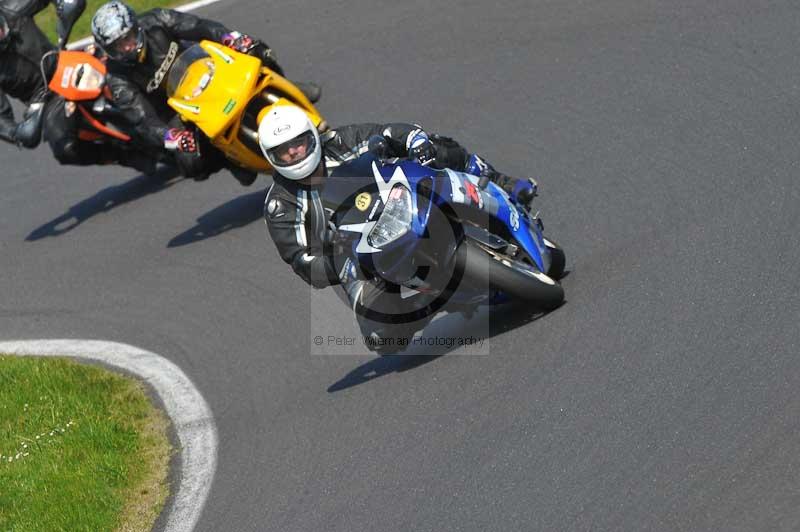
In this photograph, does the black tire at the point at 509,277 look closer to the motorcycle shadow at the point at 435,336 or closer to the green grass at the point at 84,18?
the motorcycle shadow at the point at 435,336

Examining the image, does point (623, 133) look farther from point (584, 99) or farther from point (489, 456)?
point (489, 456)

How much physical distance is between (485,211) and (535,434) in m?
1.43

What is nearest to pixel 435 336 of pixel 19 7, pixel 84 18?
pixel 19 7

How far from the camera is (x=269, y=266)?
31.2 ft

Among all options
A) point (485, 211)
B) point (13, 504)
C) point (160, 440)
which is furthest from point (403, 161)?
point (13, 504)

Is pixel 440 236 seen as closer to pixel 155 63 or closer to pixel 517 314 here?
pixel 517 314

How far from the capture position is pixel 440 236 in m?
6.54

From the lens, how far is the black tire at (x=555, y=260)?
745 cm

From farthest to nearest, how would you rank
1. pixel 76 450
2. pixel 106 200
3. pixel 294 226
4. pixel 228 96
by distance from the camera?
pixel 106 200 → pixel 228 96 → pixel 76 450 → pixel 294 226

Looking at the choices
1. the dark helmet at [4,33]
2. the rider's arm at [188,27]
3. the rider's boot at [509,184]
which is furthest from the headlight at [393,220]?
the dark helmet at [4,33]

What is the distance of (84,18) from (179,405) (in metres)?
9.16

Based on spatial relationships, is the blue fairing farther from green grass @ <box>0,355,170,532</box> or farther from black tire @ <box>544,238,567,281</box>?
green grass @ <box>0,355,170,532</box>

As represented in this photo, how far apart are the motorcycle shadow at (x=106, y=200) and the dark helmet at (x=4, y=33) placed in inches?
63.9

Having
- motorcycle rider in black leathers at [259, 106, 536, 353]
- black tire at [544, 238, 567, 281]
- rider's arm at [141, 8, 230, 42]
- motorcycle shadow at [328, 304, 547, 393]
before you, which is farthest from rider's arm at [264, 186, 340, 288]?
rider's arm at [141, 8, 230, 42]
